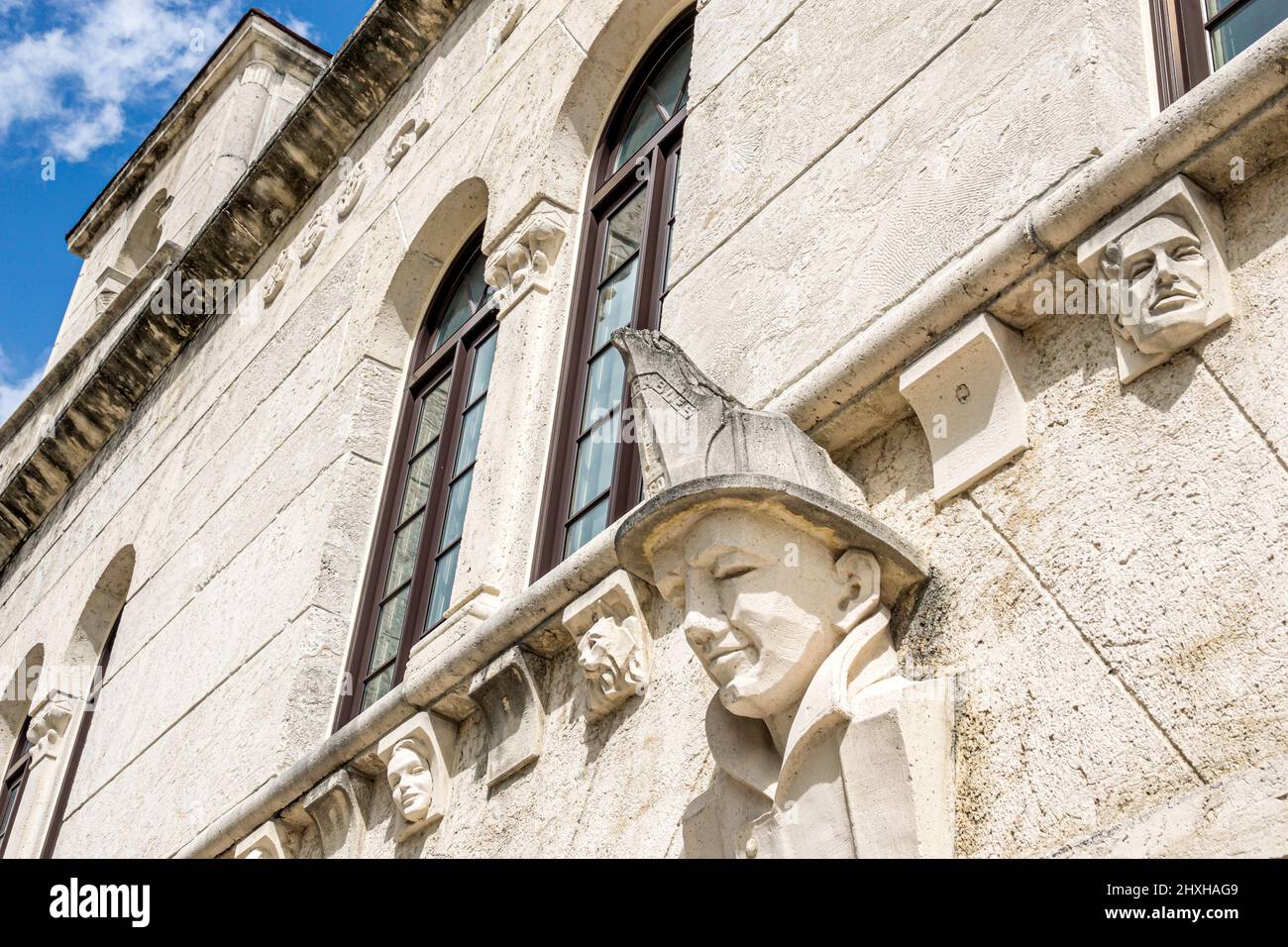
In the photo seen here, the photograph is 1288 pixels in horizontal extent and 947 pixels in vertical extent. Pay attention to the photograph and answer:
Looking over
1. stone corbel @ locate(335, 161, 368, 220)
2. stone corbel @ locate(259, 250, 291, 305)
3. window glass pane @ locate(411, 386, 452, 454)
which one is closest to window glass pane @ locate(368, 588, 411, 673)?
window glass pane @ locate(411, 386, 452, 454)

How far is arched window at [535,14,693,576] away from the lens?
595cm

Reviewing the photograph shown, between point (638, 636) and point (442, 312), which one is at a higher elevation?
point (442, 312)

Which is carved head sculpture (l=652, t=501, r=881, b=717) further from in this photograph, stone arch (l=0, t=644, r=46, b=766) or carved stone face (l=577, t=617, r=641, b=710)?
stone arch (l=0, t=644, r=46, b=766)

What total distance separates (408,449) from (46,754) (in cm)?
355

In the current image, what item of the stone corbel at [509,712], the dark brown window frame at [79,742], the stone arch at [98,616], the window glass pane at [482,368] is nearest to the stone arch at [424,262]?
the window glass pane at [482,368]

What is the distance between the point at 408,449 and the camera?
7.67m

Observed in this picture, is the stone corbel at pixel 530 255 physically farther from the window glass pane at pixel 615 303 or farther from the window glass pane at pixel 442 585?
the window glass pane at pixel 442 585

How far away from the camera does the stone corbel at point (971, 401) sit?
381cm

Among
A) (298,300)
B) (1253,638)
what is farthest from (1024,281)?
(298,300)

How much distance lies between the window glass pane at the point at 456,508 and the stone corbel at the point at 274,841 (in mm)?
1339

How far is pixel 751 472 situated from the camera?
4027mm
